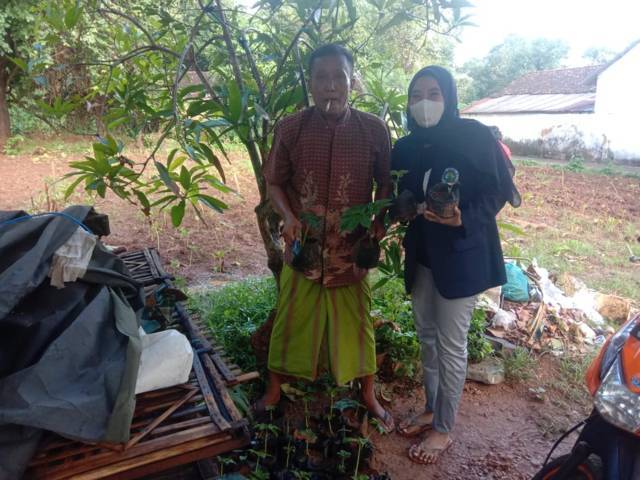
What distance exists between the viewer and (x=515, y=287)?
3516 millimetres

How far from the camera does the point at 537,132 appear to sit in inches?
613

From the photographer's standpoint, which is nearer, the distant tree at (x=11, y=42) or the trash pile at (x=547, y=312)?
the trash pile at (x=547, y=312)

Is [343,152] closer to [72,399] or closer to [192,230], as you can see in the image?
[72,399]

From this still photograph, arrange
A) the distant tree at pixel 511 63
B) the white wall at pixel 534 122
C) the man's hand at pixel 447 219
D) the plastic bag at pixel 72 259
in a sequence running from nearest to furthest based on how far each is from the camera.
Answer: the plastic bag at pixel 72 259 → the man's hand at pixel 447 219 → the white wall at pixel 534 122 → the distant tree at pixel 511 63

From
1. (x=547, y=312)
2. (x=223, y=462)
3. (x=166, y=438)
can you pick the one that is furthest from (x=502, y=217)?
(x=166, y=438)

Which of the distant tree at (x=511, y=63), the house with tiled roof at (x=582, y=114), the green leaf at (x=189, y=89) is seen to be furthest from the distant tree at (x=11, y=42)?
the distant tree at (x=511, y=63)

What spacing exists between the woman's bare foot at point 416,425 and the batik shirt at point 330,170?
0.80 metres

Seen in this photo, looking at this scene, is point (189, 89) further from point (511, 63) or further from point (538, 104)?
point (511, 63)

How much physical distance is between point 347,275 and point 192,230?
12.9ft

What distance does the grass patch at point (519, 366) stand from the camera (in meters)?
2.77

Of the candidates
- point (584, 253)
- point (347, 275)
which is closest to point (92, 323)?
point (347, 275)

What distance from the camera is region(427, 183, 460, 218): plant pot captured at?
1616 mm

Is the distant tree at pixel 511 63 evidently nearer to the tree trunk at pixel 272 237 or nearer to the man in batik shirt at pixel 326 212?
the tree trunk at pixel 272 237

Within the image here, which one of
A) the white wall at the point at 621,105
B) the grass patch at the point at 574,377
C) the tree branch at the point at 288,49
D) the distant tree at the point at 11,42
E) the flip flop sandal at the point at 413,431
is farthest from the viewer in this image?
the white wall at the point at 621,105
